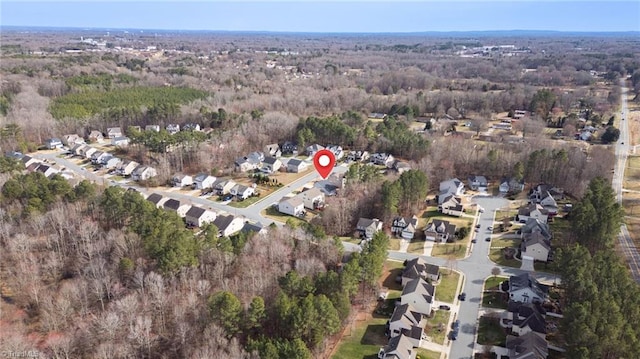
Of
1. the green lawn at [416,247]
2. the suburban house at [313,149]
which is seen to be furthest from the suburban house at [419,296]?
the suburban house at [313,149]

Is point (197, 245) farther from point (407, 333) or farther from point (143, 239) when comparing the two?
point (407, 333)

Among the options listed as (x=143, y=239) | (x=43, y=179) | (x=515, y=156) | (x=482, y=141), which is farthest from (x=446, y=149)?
(x=43, y=179)

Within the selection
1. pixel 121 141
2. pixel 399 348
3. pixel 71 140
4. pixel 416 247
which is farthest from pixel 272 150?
pixel 399 348

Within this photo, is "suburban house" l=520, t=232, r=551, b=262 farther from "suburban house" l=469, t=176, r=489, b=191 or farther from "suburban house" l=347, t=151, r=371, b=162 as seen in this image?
"suburban house" l=347, t=151, r=371, b=162

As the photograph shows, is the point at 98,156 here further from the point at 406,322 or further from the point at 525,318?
the point at 525,318

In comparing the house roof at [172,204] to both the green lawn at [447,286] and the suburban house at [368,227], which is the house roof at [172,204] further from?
the green lawn at [447,286]
